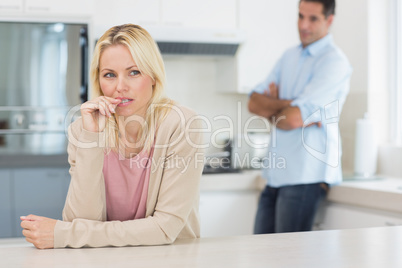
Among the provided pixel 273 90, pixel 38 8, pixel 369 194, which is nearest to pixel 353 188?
pixel 369 194

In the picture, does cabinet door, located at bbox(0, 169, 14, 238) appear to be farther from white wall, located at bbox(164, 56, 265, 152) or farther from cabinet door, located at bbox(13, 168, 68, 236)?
white wall, located at bbox(164, 56, 265, 152)

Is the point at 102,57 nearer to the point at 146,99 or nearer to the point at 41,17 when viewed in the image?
the point at 146,99

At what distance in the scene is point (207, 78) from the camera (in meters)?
4.07

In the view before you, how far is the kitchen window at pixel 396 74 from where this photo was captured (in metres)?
3.47

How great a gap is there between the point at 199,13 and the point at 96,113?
7.43ft

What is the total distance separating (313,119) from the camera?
270 cm

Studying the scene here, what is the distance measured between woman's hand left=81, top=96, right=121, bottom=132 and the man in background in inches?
52.5

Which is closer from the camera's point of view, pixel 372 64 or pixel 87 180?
pixel 87 180

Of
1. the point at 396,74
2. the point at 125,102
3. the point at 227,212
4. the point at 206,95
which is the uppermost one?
the point at 396,74

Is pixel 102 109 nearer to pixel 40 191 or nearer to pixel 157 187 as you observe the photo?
pixel 157 187

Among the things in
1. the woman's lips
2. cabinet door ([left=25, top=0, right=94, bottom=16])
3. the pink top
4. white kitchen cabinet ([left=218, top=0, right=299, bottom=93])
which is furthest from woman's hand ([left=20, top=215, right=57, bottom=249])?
white kitchen cabinet ([left=218, top=0, right=299, bottom=93])

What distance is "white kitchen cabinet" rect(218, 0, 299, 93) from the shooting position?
12.4ft

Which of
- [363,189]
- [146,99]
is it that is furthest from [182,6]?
[146,99]

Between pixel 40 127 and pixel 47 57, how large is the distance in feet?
1.44
